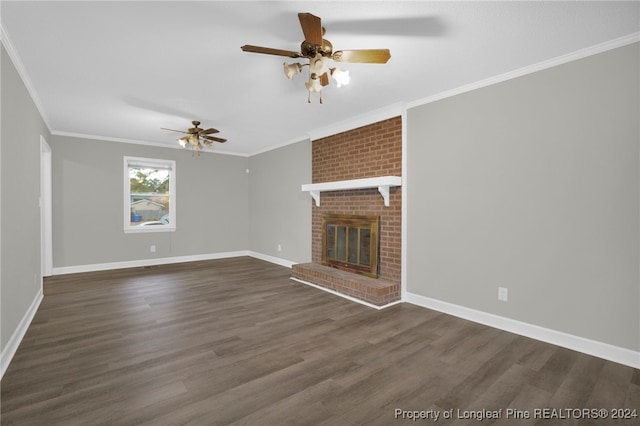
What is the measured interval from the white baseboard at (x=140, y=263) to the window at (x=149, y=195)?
62cm

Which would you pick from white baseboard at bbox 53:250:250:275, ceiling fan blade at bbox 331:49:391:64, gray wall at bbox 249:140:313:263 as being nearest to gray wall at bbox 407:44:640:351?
ceiling fan blade at bbox 331:49:391:64

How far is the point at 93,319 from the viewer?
10.4 ft

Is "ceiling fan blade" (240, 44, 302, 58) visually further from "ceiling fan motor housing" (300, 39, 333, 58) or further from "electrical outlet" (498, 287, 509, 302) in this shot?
"electrical outlet" (498, 287, 509, 302)

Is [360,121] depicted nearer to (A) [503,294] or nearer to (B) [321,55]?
(B) [321,55]

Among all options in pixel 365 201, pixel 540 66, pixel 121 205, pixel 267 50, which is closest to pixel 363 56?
pixel 267 50

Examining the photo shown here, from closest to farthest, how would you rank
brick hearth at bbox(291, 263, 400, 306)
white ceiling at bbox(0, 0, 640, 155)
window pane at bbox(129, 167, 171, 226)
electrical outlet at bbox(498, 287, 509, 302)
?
1. white ceiling at bbox(0, 0, 640, 155)
2. electrical outlet at bbox(498, 287, 509, 302)
3. brick hearth at bbox(291, 263, 400, 306)
4. window pane at bbox(129, 167, 171, 226)

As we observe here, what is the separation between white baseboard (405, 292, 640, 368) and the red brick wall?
65 cm

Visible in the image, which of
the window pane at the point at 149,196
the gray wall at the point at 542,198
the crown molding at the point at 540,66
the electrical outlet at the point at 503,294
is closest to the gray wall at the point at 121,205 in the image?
the window pane at the point at 149,196

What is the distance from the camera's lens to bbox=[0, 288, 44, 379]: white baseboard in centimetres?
219

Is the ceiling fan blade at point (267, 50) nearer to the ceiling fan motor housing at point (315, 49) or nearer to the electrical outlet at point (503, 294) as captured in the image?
the ceiling fan motor housing at point (315, 49)

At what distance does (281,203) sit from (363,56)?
4182mm

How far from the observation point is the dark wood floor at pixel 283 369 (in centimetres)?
177

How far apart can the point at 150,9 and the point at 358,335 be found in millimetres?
2945

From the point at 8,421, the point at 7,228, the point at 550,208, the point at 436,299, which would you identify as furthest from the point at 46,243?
the point at 550,208
